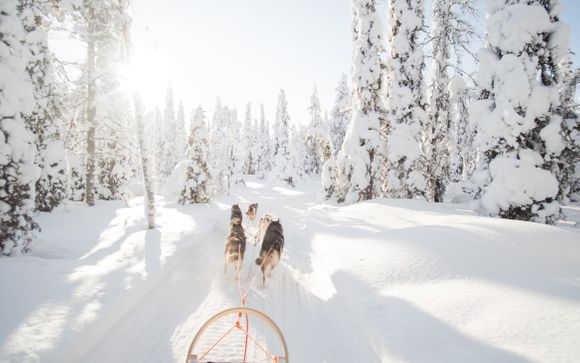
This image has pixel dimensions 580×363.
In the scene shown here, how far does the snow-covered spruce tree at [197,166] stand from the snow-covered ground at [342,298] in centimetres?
1134

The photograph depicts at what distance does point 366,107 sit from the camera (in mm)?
14430

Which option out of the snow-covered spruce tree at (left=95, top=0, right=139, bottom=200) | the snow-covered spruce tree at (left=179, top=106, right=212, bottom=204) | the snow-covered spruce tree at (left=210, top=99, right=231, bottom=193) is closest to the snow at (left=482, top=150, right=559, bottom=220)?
the snow-covered spruce tree at (left=179, top=106, right=212, bottom=204)

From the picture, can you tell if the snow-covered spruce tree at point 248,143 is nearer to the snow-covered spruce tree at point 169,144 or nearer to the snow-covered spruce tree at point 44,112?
the snow-covered spruce tree at point 169,144


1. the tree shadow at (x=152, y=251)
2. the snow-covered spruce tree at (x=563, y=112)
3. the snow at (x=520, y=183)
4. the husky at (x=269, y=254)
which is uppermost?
the snow-covered spruce tree at (x=563, y=112)

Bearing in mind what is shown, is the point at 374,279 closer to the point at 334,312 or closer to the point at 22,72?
the point at 334,312

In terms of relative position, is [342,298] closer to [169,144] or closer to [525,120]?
[525,120]

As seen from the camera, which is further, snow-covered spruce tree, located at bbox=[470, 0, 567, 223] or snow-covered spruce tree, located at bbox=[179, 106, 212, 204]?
snow-covered spruce tree, located at bbox=[179, 106, 212, 204]

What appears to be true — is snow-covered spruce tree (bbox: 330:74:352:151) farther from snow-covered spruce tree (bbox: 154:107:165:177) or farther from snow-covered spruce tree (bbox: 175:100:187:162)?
snow-covered spruce tree (bbox: 154:107:165:177)

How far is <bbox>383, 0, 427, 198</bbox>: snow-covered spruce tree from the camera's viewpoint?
13.2 metres

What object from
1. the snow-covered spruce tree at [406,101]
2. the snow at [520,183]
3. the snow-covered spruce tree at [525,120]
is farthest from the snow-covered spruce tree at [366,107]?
the snow at [520,183]

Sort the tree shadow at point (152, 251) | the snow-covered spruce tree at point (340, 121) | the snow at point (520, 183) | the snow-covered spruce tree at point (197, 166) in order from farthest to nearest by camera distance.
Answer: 1. the snow-covered spruce tree at point (340, 121)
2. the snow-covered spruce tree at point (197, 166)
3. the snow at point (520, 183)
4. the tree shadow at point (152, 251)

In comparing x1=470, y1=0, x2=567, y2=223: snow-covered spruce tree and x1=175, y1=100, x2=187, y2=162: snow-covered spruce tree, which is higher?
x1=175, y1=100, x2=187, y2=162: snow-covered spruce tree

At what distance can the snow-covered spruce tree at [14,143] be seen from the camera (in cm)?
574

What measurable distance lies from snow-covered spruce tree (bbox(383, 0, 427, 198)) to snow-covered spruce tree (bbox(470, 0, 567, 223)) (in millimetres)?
4556
